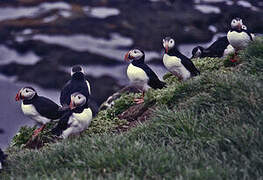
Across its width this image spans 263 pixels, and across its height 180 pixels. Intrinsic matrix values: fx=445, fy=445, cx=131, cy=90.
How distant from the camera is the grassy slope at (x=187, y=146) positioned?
4.66 meters

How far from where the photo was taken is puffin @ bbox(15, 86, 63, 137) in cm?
754

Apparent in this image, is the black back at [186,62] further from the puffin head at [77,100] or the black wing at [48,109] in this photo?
the black wing at [48,109]

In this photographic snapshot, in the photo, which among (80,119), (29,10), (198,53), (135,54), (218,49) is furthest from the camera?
(29,10)

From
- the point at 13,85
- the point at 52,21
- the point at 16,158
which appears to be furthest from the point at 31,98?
the point at 52,21

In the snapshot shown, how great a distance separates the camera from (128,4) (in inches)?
926

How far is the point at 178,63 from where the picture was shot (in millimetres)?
8023

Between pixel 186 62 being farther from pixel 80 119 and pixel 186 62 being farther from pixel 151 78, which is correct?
pixel 80 119

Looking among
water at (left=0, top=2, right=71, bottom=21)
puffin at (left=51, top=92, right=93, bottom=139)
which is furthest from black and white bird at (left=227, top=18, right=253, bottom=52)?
water at (left=0, top=2, right=71, bottom=21)

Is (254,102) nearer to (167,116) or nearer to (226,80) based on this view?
(226,80)

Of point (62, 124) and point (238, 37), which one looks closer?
point (62, 124)

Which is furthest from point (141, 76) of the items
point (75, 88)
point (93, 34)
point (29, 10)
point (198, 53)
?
point (29, 10)

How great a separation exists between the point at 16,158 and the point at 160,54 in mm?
13136

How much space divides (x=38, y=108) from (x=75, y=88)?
775mm

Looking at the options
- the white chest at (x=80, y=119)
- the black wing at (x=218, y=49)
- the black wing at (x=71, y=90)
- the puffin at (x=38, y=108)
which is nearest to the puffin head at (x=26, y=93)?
the puffin at (x=38, y=108)
